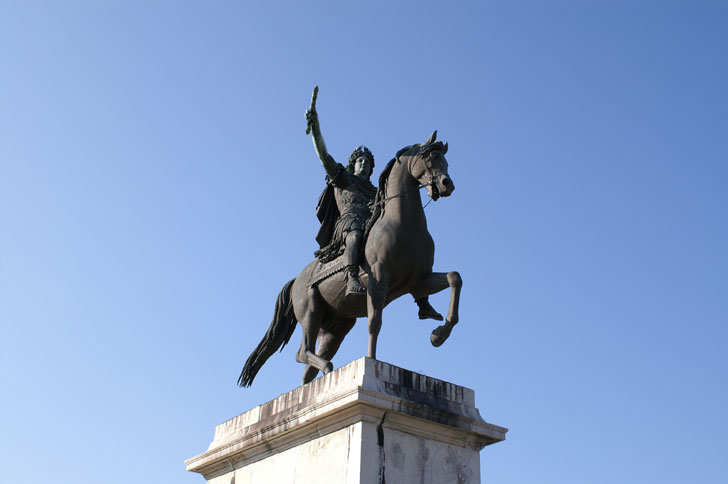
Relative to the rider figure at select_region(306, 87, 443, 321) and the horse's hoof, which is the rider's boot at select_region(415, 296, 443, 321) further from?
the horse's hoof

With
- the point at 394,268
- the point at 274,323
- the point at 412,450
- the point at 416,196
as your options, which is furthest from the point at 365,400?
the point at 274,323

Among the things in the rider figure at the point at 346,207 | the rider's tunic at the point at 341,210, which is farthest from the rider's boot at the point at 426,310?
the rider's tunic at the point at 341,210

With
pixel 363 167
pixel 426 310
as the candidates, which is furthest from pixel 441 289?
pixel 363 167

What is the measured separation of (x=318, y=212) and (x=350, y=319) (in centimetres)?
151

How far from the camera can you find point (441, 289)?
903cm

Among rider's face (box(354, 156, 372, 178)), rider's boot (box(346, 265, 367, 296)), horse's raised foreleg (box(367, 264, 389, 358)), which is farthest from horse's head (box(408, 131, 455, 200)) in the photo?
rider's face (box(354, 156, 372, 178))

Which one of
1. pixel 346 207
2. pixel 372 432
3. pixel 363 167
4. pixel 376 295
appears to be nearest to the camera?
pixel 372 432

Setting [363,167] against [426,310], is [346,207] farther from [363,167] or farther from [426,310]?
[426,310]

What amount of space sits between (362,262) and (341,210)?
1242mm

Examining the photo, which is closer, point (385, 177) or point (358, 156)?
point (385, 177)

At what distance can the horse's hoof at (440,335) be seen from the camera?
848cm

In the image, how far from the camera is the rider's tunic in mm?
9844

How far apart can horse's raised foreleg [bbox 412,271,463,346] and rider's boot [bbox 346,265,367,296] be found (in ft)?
2.20

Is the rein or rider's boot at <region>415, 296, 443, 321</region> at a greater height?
the rein
